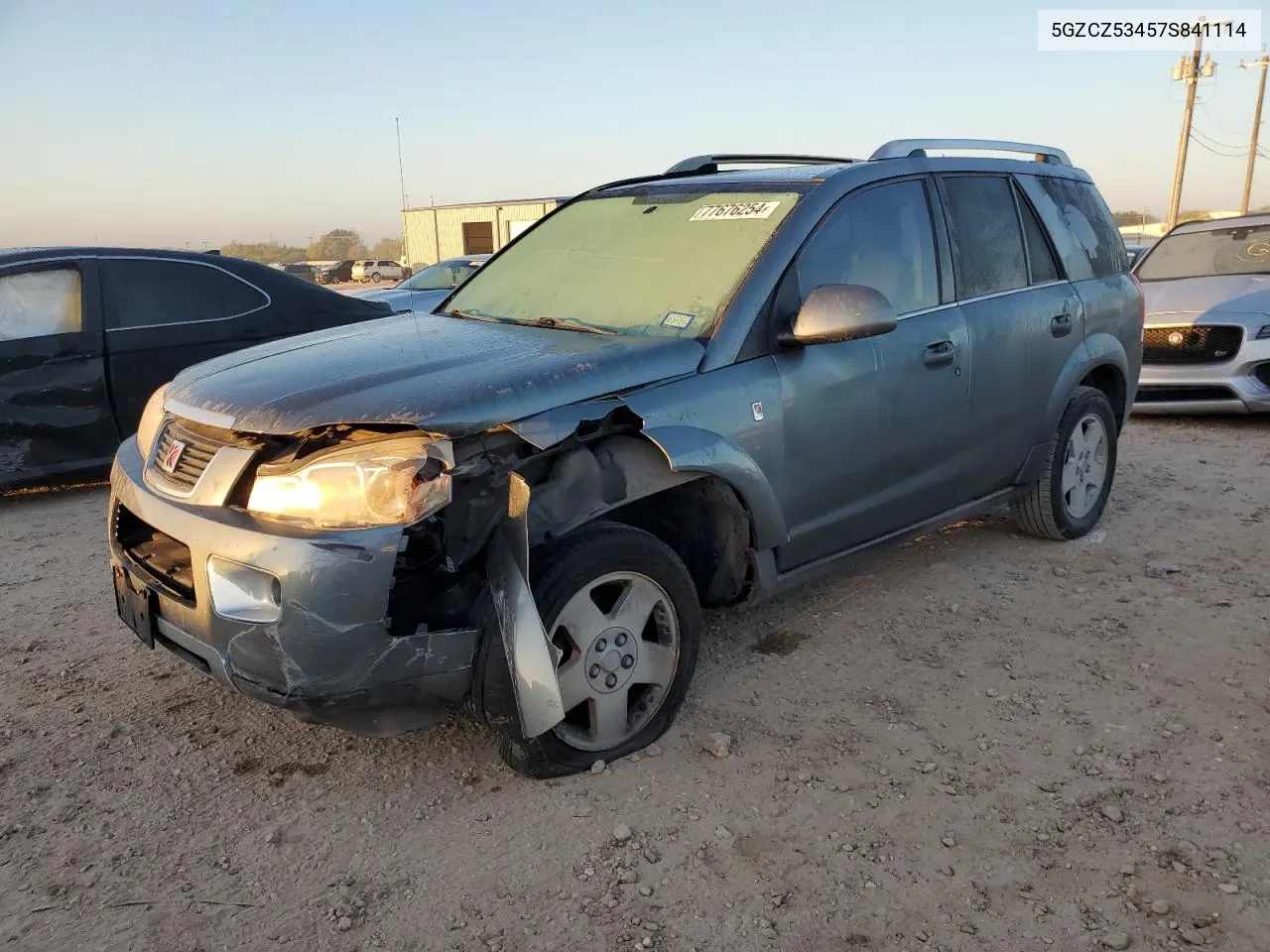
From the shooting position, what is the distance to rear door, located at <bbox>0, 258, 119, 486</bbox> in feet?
18.9

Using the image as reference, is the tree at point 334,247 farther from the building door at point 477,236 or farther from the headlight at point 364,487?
the headlight at point 364,487

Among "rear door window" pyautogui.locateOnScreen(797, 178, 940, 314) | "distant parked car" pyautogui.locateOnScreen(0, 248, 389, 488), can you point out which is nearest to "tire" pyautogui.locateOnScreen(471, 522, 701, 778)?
"rear door window" pyautogui.locateOnScreen(797, 178, 940, 314)

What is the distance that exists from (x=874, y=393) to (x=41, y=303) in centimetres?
512

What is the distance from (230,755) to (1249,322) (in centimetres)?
783

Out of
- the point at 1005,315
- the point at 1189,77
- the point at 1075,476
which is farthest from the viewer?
the point at 1189,77

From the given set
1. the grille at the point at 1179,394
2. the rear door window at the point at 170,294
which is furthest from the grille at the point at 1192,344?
the rear door window at the point at 170,294

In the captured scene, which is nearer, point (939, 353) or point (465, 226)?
point (939, 353)

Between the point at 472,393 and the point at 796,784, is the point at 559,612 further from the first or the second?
the point at 796,784

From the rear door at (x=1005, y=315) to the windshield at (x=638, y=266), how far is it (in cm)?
104

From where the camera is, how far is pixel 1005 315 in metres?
4.20

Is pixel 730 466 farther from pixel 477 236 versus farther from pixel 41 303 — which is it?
pixel 477 236

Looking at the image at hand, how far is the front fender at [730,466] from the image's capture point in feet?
9.61

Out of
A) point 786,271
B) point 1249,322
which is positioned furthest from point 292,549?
point 1249,322

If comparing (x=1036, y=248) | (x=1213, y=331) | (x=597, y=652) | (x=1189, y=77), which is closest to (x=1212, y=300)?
(x=1213, y=331)
